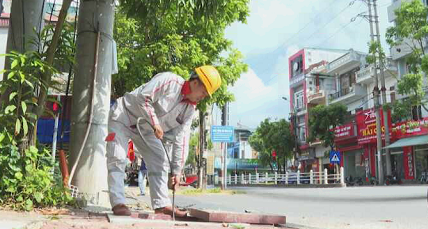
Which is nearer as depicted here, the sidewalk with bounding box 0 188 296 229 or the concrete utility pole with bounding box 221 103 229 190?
the sidewalk with bounding box 0 188 296 229

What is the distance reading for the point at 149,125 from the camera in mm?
4605

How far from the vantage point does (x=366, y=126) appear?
112 ft

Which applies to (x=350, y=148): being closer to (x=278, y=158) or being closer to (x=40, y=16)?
(x=278, y=158)

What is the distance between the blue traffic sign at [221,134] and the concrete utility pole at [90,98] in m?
12.7

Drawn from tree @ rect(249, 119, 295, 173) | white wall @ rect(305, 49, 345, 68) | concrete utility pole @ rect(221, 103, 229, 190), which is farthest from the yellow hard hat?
white wall @ rect(305, 49, 345, 68)

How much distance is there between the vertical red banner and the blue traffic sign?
1626 cm

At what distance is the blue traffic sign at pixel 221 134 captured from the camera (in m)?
18.8

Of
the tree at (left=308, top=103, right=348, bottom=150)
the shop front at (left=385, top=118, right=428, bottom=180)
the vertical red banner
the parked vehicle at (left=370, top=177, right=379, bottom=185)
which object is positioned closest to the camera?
the shop front at (left=385, top=118, right=428, bottom=180)

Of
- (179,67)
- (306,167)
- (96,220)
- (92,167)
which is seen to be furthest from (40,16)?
(306,167)

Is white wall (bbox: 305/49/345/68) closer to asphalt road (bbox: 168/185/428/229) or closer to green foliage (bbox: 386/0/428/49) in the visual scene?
green foliage (bbox: 386/0/428/49)

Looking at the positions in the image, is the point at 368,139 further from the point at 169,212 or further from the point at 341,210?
the point at 169,212

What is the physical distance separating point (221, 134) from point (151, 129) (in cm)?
1421

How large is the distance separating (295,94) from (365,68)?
13.1 meters

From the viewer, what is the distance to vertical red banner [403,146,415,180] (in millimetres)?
29188
